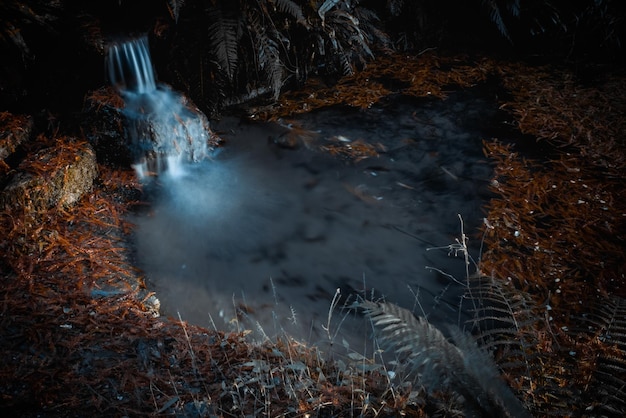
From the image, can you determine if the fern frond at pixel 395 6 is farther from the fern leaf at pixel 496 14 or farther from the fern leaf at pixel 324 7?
the fern leaf at pixel 324 7

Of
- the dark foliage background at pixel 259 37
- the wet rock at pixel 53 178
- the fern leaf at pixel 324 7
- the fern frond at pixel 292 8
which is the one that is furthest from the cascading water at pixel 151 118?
the fern leaf at pixel 324 7

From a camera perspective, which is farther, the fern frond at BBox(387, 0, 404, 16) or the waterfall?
the fern frond at BBox(387, 0, 404, 16)

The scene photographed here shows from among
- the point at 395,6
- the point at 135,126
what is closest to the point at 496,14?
the point at 395,6

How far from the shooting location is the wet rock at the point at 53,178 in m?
2.70

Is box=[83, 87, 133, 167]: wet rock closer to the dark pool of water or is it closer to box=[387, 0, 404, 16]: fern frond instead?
the dark pool of water

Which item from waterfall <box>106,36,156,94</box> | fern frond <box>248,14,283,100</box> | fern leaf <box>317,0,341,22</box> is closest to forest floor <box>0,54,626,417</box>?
waterfall <box>106,36,156,94</box>

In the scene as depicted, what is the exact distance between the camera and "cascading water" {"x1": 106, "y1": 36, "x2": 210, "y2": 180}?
3678mm

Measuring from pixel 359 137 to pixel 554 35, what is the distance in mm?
3705

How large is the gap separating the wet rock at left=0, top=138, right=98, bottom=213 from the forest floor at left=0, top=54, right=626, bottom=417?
75mm

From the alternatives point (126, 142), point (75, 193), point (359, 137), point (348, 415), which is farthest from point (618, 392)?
point (126, 142)

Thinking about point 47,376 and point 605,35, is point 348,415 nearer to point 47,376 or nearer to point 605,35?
point 47,376

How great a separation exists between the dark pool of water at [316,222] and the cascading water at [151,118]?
234 millimetres

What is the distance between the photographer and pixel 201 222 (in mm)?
3303

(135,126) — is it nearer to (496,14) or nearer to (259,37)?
(259,37)
